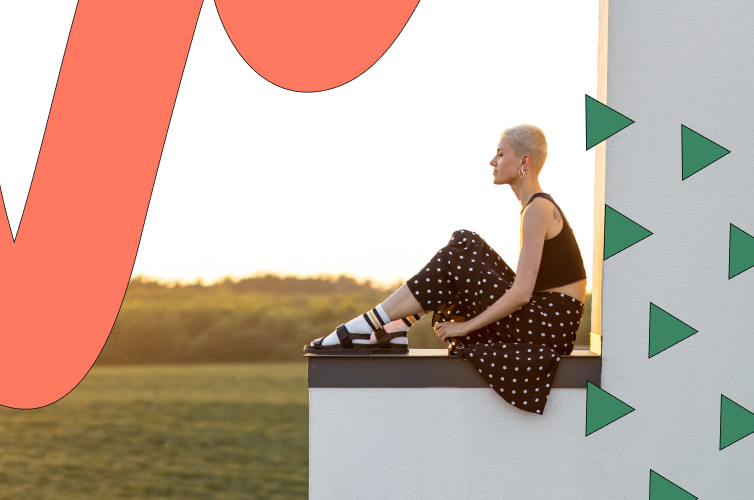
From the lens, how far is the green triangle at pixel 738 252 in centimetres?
263

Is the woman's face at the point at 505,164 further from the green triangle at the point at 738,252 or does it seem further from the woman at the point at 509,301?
the green triangle at the point at 738,252

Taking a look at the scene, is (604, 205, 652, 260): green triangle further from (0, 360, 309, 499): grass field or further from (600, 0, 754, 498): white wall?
(0, 360, 309, 499): grass field

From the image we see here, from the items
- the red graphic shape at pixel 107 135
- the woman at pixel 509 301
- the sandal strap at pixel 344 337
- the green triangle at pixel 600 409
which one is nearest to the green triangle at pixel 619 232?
the woman at pixel 509 301

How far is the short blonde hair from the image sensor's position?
2717 mm

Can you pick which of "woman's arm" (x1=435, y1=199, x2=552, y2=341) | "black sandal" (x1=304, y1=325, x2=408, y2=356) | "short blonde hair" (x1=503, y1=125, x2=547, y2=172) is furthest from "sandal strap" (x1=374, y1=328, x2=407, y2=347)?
"short blonde hair" (x1=503, y1=125, x2=547, y2=172)

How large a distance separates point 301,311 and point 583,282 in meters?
18.1

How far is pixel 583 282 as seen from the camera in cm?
275

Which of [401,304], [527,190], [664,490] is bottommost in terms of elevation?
[664,490]

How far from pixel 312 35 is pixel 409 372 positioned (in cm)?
214

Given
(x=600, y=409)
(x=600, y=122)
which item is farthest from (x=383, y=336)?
(x=600, y=122)

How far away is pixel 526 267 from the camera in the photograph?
2588 mm

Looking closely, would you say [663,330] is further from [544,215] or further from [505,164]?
[505,164]

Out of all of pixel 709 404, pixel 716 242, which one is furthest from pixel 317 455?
pixel 716 242

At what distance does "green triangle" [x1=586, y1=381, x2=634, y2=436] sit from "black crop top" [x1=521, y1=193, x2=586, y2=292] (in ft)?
1.26
